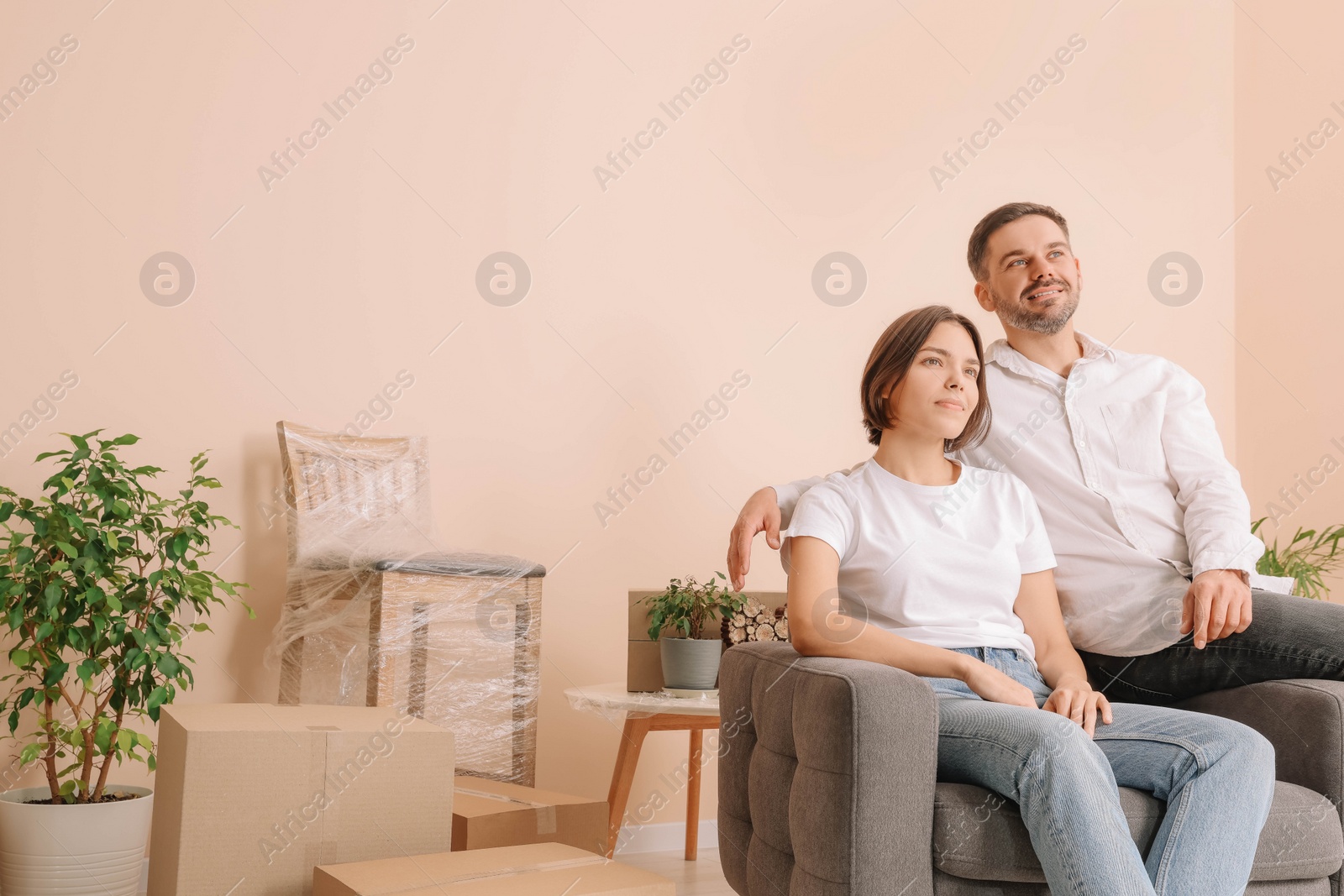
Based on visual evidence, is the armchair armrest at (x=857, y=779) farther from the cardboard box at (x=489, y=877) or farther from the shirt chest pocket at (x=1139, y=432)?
the shirt chest pocket at (x=1139, y=432)

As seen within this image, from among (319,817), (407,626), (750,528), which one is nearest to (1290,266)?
(750,528)

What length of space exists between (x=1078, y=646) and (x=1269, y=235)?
2634mm

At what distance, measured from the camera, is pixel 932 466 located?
1.56 metres

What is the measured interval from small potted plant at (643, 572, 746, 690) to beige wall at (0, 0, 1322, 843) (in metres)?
0.64

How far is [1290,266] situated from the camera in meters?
3.59

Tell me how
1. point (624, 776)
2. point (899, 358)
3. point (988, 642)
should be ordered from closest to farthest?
point (988, 642)
point (899, 358)
point (624, 776)

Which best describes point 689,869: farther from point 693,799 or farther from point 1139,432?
point 1139,432

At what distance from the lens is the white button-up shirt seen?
1636 mm

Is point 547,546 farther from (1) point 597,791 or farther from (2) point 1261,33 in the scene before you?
(2) point 1261,33

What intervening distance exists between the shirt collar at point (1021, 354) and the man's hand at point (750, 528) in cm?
53

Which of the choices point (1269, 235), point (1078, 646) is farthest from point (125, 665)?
point (1269, 235)

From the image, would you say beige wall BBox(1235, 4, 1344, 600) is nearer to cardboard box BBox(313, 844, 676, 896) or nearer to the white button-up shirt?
the white button-up shirt

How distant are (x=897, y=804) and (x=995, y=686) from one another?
224 millimetres

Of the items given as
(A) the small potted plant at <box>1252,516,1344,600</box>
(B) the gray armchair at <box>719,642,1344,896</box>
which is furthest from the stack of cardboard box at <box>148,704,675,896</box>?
(A) the small potted plant at <box>1252,516,1344,600</box>
